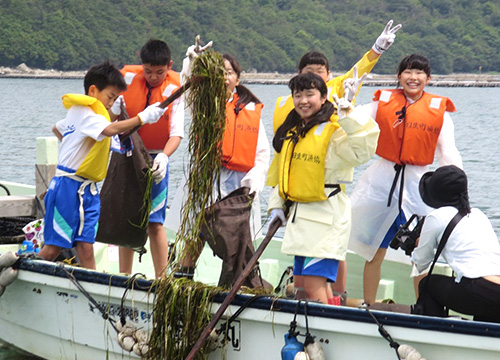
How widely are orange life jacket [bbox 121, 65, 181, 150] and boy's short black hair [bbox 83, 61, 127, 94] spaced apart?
0.46 meters

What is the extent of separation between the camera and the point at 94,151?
6219mm

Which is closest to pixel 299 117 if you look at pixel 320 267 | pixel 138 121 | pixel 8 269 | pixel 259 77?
pixel 320 267

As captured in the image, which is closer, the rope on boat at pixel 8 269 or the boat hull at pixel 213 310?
the boat hull at pixel 213 310

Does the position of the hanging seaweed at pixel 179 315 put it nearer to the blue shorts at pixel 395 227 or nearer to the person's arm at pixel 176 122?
the person's arm at pixel 176 122

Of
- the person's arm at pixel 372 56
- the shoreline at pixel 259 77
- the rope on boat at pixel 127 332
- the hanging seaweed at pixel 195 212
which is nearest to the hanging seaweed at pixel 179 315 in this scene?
the hanging seaweed at pixel 195 212

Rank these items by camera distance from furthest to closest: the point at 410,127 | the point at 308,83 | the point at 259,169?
Answer: the point at 259,169, the point at 410,127, the point at 308,83

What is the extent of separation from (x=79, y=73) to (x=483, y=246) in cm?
8243

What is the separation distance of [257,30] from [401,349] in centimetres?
9146

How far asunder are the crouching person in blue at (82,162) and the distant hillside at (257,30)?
231ft

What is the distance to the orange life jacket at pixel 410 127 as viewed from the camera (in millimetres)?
6402

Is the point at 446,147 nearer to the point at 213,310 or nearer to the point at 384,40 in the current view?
the point at 384,40

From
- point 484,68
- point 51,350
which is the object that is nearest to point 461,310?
point 51,350

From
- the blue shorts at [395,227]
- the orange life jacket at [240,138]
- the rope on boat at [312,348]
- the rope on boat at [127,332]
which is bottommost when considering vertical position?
the rope on boat at [127,332]

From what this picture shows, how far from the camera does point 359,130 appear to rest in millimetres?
5375
